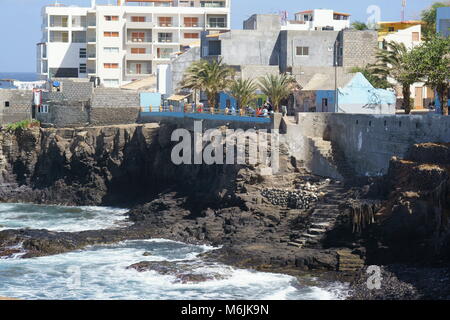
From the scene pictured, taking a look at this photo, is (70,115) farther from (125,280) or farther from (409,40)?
(125,280)

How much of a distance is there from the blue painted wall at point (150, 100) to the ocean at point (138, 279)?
19.8 metres

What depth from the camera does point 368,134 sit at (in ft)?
136

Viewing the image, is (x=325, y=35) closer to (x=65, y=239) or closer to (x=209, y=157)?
(x=209, y=157)

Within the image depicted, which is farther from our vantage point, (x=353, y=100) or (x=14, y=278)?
(x=353, y=100)

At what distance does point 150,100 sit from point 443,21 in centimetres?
1980

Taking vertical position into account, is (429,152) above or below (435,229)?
above

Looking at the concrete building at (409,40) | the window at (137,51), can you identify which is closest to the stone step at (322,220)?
the concrete building at (409,40)

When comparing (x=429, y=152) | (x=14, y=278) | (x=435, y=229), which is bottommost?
(x=14, y=278)

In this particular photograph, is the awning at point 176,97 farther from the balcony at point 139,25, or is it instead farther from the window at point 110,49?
the balcony at point 139,25

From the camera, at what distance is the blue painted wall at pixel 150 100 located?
→ 59.0 metres

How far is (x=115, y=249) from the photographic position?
127ft

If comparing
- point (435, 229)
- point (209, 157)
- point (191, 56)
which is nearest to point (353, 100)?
point (209, 157)

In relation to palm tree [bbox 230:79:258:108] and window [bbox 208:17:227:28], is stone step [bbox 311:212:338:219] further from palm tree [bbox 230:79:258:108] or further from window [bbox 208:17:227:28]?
window [bbox 208:17:227:28]
